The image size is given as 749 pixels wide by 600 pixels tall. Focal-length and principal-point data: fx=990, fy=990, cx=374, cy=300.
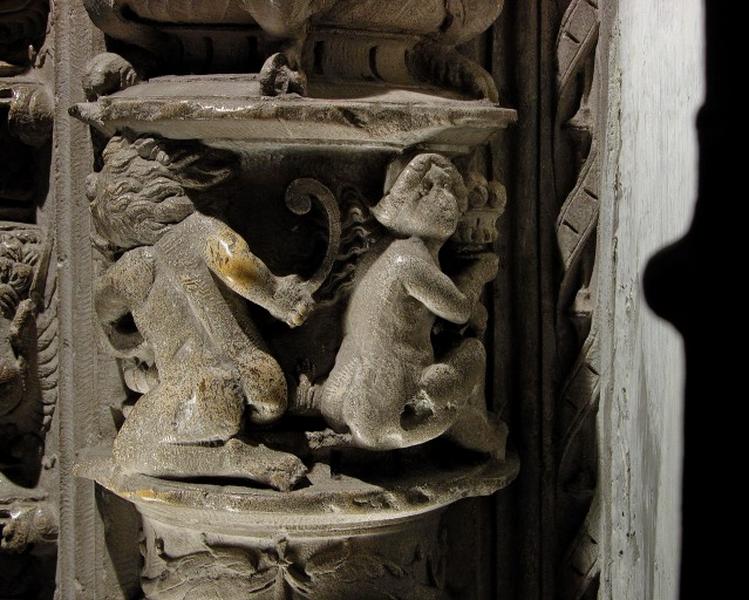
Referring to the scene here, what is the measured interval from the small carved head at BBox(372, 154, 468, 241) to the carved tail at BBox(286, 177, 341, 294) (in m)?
0.09

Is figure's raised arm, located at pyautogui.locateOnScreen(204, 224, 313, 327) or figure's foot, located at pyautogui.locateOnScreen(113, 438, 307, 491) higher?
figure's raised arm, located at pyautogui.locateOnScreen(204, 224, 313, 327)

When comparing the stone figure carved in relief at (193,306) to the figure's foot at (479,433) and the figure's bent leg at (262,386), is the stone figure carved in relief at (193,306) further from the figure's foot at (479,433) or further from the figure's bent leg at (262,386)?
the figure's foot at (479,433)

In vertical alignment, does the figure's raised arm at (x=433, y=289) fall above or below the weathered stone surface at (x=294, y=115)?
below

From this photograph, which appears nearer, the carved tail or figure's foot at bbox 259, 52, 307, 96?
figure's foot at bbox 259, 52, 307, 96

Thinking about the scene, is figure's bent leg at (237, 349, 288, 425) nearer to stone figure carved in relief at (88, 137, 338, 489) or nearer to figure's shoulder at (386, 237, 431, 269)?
stone figure carved in relief at (88, 137, 338, 489)

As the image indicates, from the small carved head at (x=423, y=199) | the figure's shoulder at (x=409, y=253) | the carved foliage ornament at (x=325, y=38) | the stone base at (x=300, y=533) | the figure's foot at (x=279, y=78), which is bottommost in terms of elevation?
the stone base at (x=300, y=533)

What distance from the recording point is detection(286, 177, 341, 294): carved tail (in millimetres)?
1881

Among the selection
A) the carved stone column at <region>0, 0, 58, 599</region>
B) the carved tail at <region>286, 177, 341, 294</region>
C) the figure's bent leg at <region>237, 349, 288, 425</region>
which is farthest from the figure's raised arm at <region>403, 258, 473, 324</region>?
the carved stone column at <region>0, 0, 58, 599</region>

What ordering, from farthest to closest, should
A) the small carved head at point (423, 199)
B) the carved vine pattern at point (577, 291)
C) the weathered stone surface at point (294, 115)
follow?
the carved vine pattern at point (577, 291)
the small carved head at point (423, 199)
the weathered stone surface at point (294, 115)

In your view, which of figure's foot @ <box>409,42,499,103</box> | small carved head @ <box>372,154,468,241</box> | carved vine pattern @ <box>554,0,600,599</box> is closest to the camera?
small carved head @ <box>372,154,468,241</box>

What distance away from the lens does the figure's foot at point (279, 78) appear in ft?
5.76

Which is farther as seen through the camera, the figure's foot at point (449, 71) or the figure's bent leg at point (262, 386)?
the figure's foot at point (449, 71)

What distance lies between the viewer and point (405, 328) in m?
1.88

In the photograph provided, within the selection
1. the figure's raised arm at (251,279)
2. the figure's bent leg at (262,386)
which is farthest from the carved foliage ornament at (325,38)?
the figure's bent leg at (262,386)
